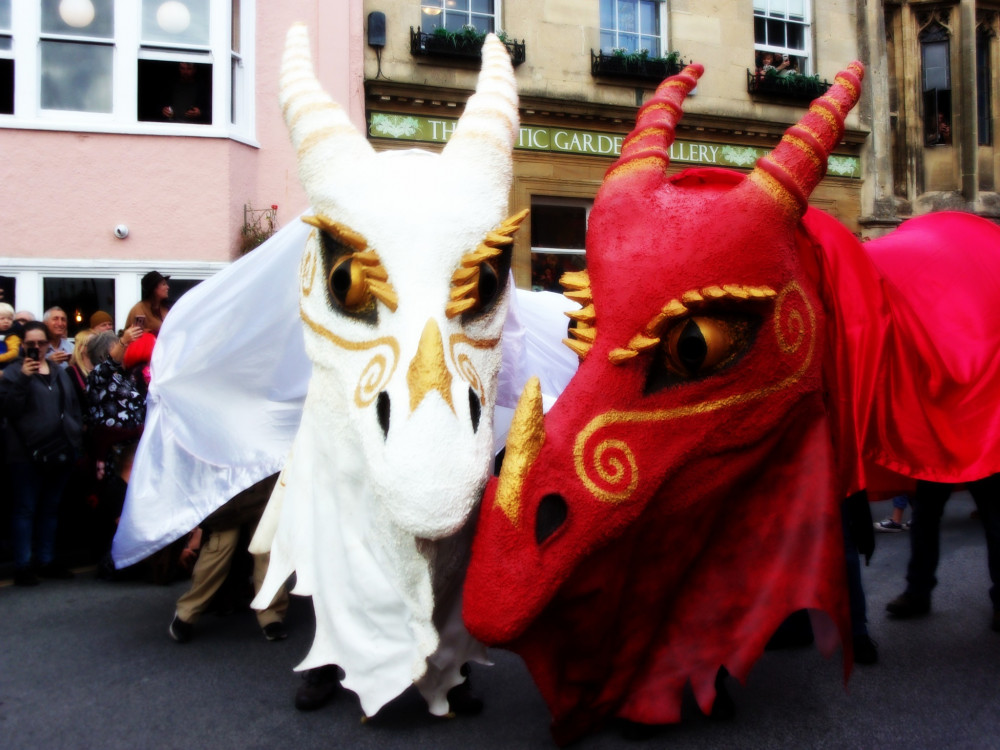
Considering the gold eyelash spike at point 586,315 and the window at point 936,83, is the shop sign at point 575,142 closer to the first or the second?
the window at point 936,83

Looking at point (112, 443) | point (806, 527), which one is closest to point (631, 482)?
point (806, 527)

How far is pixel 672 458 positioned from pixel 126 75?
26.5 feet

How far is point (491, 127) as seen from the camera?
2719 millimetres

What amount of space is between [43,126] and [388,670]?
737cm

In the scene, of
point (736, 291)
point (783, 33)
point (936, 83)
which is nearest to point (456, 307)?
point (736, 291)

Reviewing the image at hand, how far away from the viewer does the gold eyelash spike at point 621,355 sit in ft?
6.90

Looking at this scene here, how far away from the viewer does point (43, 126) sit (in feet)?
26.4

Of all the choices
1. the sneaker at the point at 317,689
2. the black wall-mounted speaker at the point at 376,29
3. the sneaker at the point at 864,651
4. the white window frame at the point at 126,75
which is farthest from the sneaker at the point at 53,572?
the black wall-mounted speaker at the point at 376,29

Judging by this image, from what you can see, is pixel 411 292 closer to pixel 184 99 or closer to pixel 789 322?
pixel 789 322

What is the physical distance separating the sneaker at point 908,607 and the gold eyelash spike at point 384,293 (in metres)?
3.32

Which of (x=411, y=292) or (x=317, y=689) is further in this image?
(x=317, y=689)

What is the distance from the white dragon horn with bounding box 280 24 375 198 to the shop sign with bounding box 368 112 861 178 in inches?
241

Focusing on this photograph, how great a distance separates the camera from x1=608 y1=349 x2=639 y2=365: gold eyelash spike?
82.8 inches

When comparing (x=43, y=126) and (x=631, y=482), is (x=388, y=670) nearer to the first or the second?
(x=631, y=482)
